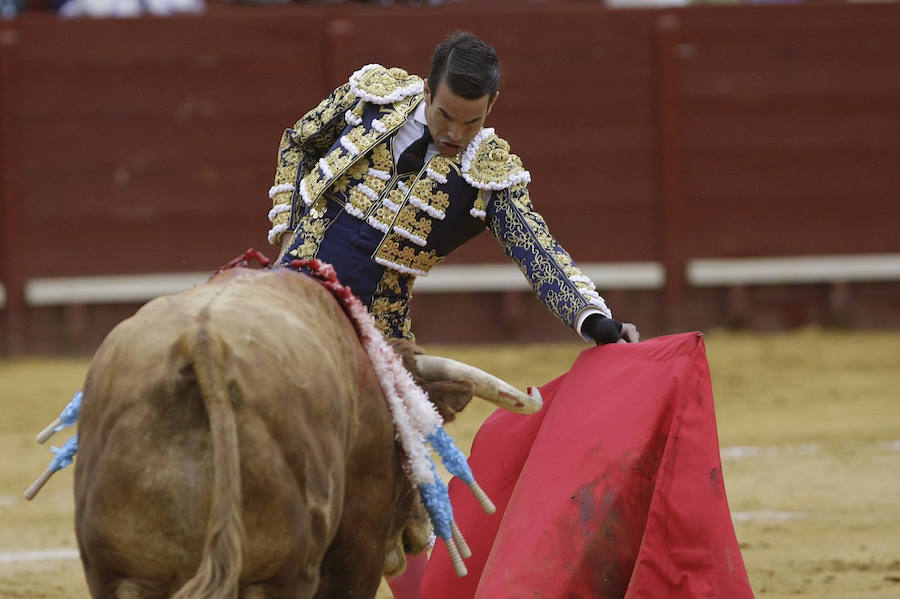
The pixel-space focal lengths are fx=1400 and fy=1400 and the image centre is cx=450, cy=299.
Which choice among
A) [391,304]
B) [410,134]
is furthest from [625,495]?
[410,134]

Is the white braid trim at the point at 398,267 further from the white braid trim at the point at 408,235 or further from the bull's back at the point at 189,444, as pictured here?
the bull's back at the point at 189,444

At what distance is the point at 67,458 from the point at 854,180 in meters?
6.51

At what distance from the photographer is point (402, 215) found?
2.62 meters

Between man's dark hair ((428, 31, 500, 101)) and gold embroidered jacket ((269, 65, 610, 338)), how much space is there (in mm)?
179

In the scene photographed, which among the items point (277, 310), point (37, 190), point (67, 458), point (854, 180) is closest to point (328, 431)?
point (277, 310)

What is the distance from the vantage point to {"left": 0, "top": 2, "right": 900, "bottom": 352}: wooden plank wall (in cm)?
762

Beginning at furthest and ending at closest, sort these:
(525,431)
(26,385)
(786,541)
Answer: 1. (26,385)
2. (786,541)
3. (525,431)

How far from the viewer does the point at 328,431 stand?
6.24ft

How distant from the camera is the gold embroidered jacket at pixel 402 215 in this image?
2625 mm

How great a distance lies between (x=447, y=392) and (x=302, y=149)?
69 centimetres

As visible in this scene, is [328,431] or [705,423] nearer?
[328,431]

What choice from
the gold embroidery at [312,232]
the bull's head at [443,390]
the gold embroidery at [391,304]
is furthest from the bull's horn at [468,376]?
the gold embroidery at [312,232]

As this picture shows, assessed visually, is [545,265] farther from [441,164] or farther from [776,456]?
[776,456]

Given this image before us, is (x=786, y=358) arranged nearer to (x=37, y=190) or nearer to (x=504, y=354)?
(x=504, y=354)
